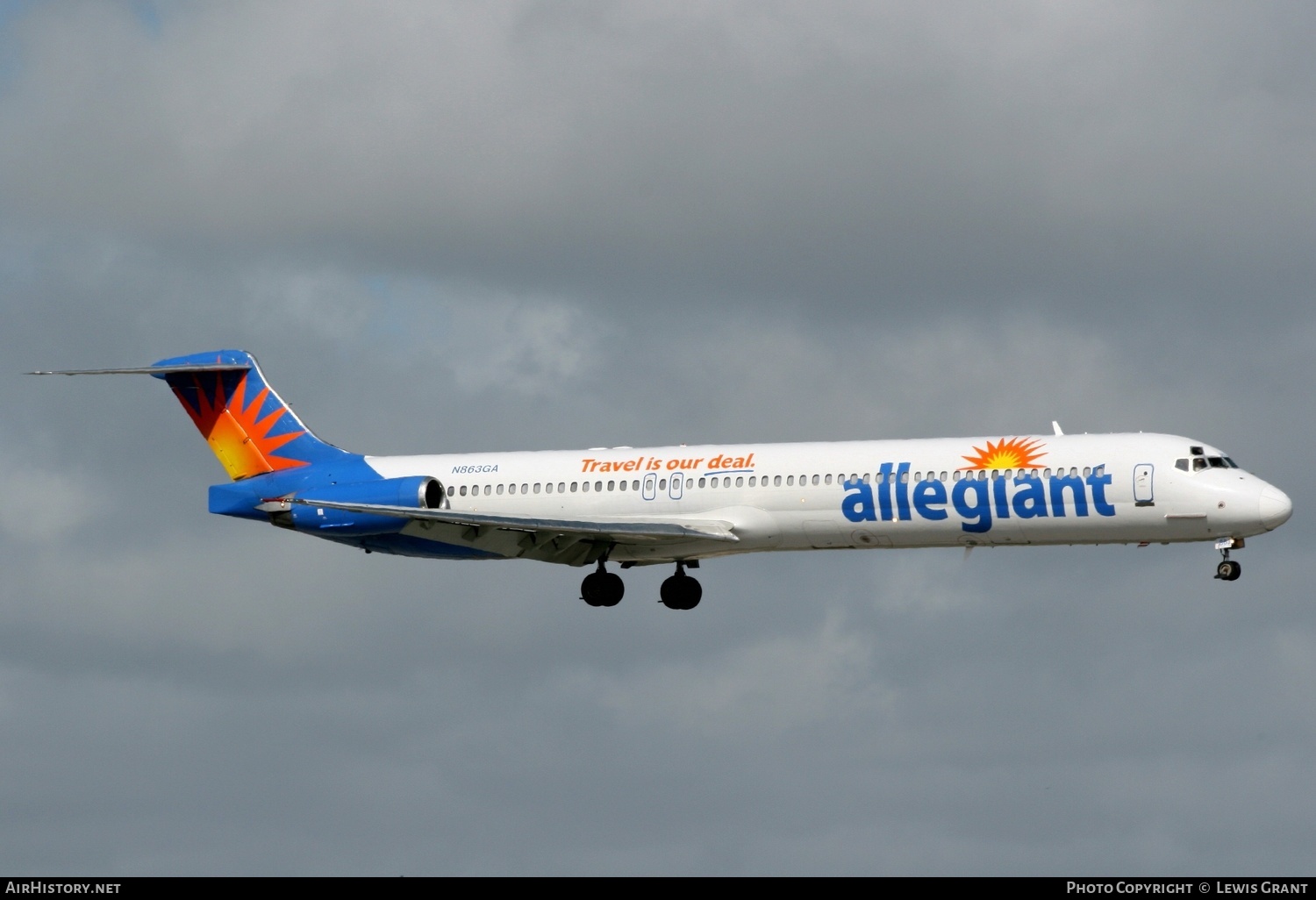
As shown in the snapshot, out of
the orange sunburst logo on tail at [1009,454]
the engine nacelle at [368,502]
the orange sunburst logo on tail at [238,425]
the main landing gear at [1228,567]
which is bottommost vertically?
the main landing gear at [1228,567]

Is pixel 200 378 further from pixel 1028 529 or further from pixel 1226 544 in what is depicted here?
pixel 1226 544

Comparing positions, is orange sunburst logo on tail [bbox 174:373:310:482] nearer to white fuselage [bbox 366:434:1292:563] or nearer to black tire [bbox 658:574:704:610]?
white fuselage [bbox 366:434:1292:563]

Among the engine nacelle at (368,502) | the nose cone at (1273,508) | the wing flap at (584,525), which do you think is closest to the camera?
the nose cone at (1273,508)

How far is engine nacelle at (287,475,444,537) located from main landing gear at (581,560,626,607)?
406cm

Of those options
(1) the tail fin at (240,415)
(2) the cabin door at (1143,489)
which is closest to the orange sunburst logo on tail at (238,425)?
(1) the tail fin at (240,415)

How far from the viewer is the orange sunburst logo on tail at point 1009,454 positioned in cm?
4697

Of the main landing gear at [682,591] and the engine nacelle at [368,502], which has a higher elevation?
the engine nacelle at [368,502]

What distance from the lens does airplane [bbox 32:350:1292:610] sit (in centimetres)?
4631

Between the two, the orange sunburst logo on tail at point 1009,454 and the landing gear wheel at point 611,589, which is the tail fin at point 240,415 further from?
the orange sunburst logo on tail at point 1009,454

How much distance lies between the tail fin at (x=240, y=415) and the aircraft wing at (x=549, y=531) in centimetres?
292

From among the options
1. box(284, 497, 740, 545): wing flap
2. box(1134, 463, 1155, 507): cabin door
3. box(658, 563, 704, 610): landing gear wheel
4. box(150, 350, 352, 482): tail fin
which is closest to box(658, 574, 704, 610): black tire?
box(658, 563, 704, 610): landing gear wheel

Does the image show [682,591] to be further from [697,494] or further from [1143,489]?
[1143,489]

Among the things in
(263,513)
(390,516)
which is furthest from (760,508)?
(263,513)
